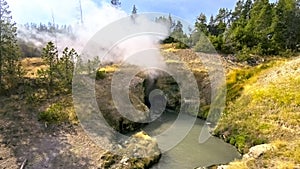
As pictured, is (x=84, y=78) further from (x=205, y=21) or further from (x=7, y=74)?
(x=205, y=21)

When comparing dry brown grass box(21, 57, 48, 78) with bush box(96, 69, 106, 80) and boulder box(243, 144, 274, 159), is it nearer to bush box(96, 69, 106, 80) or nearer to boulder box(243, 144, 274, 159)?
bush box(96, 69, 106, 80)

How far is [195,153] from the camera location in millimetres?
24188

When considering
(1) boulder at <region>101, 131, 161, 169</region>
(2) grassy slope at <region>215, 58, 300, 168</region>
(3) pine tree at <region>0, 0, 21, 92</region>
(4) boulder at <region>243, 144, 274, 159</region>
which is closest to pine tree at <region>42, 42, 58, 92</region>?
(3) pine tree at <region>0, 0, 21, 92</region>

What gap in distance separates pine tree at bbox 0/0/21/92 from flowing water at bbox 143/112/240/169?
45.6 feet

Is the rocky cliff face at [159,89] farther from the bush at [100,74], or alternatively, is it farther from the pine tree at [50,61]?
the pine tree at [50,61]

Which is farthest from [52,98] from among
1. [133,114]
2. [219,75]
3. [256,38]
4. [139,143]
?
[256,38]

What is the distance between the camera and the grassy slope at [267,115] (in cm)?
2078

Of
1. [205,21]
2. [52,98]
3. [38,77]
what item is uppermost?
[205,21]

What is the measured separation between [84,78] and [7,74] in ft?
24.6

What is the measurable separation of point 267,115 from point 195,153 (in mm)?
7238

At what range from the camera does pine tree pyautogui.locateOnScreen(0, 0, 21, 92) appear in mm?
30281

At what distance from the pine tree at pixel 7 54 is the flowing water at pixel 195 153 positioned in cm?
1389

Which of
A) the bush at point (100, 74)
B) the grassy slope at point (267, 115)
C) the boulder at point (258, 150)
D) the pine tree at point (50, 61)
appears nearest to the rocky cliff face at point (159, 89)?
the bush at point (100, 74)

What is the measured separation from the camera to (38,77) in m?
34.1
